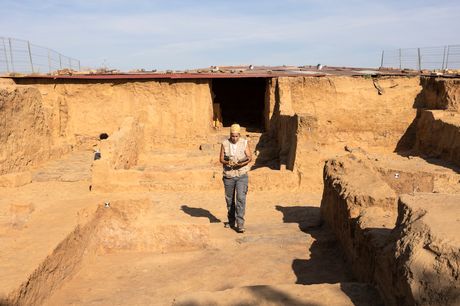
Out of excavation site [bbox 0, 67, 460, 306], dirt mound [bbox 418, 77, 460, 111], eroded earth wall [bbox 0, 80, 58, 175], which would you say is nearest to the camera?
excavation site [bbox 0, 67, 460, 306]

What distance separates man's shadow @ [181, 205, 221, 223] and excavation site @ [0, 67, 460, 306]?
0.07 m

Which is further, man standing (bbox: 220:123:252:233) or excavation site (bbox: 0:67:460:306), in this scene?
man standing (bbox: 220:123:252:233)

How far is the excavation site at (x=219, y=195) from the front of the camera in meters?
3.08

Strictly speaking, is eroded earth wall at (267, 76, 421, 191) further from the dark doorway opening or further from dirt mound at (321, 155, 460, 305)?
dirt mound at (321, 155, 460, 305)

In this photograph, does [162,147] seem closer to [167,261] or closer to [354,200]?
[167,261]

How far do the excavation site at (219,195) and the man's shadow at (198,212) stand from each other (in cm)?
7

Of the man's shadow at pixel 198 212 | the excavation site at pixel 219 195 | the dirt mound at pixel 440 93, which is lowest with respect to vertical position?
the man's shadow at pixel 198 212

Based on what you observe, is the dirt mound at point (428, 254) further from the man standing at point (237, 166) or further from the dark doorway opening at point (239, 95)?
the dark doorway opening at point (239, 95)

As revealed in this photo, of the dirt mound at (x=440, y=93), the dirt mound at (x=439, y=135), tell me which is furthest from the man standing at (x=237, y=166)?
the dirt mound at (x=440, y=93)

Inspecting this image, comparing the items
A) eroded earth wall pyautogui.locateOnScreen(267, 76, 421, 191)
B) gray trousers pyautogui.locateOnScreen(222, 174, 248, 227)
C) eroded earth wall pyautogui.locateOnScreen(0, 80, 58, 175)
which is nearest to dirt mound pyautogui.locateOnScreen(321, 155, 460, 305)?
gray trousers pyautogui.locateOnScreen(222, 174, 248, 227)

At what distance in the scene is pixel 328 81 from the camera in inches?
508

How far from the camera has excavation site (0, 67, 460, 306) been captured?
3.08 m

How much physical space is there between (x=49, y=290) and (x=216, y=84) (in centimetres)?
1632

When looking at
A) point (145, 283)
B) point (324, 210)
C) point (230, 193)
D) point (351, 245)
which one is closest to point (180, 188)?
point (230, 193)
